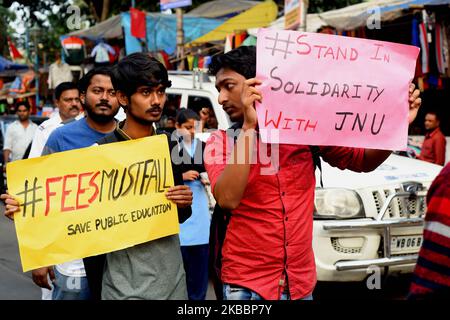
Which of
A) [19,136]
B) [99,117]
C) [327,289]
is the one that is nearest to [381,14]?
[327,289]

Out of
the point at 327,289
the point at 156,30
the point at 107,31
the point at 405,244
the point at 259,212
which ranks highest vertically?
the point at 259,212

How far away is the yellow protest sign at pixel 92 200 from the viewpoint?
2900 mm

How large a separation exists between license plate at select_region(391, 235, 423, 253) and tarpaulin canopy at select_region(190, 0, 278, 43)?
784 centimetres

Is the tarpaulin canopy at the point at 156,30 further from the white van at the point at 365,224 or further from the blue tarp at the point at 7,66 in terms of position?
the white van at the point at 365,224

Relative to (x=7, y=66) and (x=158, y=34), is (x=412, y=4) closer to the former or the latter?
(x=158, y=34)

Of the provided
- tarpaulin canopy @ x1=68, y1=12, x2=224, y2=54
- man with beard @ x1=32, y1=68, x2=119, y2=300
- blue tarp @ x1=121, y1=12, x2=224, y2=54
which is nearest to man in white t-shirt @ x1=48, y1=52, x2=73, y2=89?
tarpaulin canopy @ x1=68, y1=12, x2=224, y2=54

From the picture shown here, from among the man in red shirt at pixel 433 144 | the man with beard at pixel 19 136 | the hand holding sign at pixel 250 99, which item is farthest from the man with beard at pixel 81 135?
the man with beard at pixel 19 136

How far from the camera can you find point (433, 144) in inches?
354

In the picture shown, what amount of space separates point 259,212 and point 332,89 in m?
0.61

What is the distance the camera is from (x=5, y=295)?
6.20 meters
